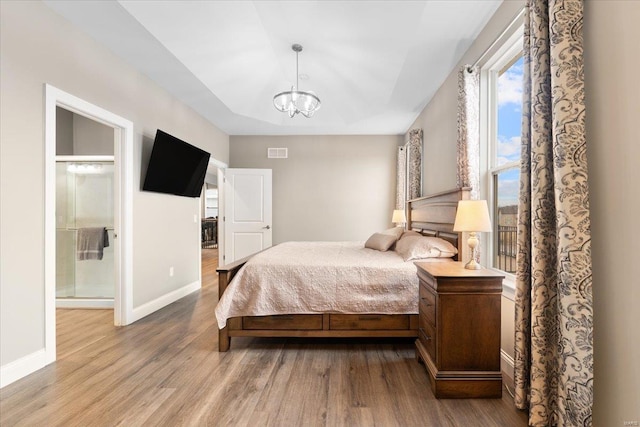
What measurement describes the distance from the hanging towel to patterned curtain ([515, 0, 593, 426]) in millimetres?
4449

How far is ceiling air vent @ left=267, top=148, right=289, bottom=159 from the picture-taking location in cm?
599

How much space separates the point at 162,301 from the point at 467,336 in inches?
133

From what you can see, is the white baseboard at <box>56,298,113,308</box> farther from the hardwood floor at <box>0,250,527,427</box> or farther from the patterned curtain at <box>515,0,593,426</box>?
the patterned curtain at <box>515,0,593,426</box>

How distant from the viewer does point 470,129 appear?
2674 millimetres

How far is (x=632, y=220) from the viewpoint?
1.25 meters

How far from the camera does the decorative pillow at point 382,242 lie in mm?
3492

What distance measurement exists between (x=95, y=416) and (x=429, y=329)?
205cm

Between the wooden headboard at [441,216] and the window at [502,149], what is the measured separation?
0.20m

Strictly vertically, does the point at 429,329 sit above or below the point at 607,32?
below

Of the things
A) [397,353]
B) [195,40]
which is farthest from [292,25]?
[397,353]

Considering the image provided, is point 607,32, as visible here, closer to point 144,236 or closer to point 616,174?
point 616,174

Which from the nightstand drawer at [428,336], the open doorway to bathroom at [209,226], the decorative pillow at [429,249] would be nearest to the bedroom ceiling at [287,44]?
the decorative pillow at [429,249]

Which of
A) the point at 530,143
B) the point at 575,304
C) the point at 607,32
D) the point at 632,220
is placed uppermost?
the point at 607,32

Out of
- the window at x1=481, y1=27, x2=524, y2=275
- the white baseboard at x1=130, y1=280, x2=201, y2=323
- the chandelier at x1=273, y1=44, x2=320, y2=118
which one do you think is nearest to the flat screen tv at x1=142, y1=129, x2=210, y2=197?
the white baseboard at x1=130, y1=280, x2=201, y2=323
